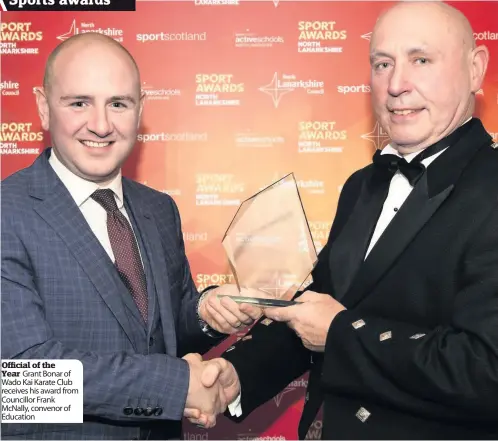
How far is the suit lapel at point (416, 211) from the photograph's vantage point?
7.43 feet

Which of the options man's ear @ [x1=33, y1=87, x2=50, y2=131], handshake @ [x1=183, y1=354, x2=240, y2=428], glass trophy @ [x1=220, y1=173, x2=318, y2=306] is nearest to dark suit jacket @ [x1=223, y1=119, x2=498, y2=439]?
glass trophy @ [x1=220, y1=173, x2=318, y2=306]

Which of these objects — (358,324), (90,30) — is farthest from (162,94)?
(358,324)

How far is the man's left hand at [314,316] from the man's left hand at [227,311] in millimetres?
275

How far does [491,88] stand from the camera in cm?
365

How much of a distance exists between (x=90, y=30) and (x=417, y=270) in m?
2.25

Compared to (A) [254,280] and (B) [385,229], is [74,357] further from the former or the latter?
(B) [385,229]

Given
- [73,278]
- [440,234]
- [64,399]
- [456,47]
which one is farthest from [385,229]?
[64,399]

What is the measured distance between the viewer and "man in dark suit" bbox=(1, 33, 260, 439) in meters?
2.37

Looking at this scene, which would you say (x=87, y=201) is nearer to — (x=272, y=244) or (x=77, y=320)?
(x=77, y=320)

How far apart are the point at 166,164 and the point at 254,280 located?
1259 mm

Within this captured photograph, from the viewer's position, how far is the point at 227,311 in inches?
107

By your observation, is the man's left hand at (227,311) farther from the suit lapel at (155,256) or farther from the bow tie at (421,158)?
the bow tie at (421,158)

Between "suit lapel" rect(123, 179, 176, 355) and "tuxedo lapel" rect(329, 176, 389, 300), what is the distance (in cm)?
62

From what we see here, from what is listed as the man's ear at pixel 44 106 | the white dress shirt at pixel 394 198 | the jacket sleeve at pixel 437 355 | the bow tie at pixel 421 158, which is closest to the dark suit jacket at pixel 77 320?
the man's ear at pixel 44 106
